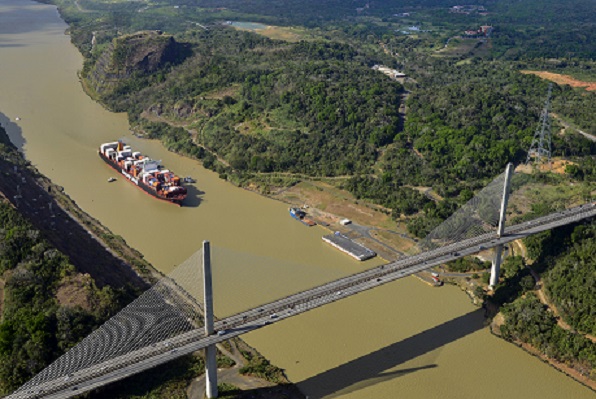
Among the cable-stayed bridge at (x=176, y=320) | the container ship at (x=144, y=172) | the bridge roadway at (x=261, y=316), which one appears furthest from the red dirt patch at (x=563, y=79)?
the container ship at (x=144, y=172)

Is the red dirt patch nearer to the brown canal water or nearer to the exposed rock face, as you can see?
the exposed rock face

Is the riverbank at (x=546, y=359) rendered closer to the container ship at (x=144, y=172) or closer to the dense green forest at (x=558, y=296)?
the dense green forest at (x=558, y=296)

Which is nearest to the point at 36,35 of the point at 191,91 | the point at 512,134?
the point at 191,91

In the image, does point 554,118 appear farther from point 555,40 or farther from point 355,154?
point 555,40

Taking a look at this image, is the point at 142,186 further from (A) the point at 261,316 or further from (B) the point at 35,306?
(A) the point at 261,316

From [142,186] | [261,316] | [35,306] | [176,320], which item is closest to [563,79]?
[142,186]

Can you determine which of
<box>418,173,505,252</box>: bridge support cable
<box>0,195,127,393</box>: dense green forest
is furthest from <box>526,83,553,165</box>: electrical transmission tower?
<box>0,195,127,393</box>: dense green forest
